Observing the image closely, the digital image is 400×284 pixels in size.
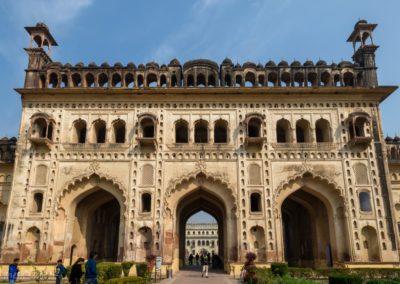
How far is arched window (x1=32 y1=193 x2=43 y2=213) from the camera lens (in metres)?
22.2

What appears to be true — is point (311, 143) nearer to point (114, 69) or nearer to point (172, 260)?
point (172, 260)

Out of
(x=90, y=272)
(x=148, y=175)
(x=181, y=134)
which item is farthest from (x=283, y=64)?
(x=90, y=272)

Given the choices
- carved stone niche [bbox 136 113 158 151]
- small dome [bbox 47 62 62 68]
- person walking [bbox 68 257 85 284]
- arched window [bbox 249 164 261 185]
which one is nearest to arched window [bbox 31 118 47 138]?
small dome [bbox 47 62 62 68]

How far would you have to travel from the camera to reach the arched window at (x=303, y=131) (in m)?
23.9

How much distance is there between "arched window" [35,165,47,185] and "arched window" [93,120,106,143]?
365 centimetres

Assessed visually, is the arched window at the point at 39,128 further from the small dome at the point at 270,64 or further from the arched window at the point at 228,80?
the small dome at the point at 270,64

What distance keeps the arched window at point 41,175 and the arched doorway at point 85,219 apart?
151cm

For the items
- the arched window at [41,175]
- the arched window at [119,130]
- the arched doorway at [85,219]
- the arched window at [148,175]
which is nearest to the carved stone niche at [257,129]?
the arched window at [148,175]

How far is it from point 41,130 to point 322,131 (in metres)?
18.9

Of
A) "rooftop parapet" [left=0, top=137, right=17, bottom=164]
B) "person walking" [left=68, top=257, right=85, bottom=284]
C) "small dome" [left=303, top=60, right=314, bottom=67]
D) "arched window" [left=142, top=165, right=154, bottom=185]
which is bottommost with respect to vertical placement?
"person walking" [left=68, top=257, right=85, bottom=284]

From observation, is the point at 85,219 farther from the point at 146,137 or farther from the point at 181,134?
the point at 181,134

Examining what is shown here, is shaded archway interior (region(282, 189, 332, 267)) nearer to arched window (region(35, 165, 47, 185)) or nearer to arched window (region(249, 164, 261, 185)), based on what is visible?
arched window (region(249, 164, 261, 185))

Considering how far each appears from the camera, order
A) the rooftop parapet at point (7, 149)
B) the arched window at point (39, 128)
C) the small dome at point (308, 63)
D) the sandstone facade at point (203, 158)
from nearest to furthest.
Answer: the sandstone facade at point (203, 158) < the arched window at point (39, 128) < the small dome at point (308, 63) < the rooftop parapet at point (7, 149)

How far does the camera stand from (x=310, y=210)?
82.8 feet
